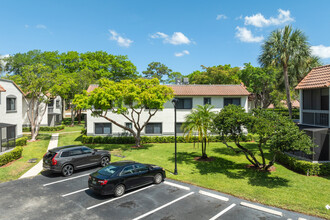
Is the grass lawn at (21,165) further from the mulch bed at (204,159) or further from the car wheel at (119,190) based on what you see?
the mulch bed at (204,159)

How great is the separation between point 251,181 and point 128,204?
8.17m

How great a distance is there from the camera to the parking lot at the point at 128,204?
9117mm

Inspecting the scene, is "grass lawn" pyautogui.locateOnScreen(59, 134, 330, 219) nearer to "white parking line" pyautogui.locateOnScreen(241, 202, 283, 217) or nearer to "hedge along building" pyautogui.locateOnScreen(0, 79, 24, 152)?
"white parking line" pyautogui.locateOnScreen(241, 202, 283, 217)

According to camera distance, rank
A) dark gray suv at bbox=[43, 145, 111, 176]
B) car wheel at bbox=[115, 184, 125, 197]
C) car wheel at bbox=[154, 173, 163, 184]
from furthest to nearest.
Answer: dark gray suv at bbox=[43, 145, 111, 176] → car wheel at bbox=[154, 173, 163, 184] → car wheel at bbox=[115, 184, 125, 197]

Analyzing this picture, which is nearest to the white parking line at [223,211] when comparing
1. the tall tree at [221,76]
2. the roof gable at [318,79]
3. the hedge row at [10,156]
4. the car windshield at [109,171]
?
the car windshield at [109,171]

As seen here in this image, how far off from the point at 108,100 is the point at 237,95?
1703 centimetres

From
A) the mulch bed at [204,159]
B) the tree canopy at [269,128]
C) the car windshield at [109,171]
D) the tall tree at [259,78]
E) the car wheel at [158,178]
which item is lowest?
the mulch bed at [204,159]

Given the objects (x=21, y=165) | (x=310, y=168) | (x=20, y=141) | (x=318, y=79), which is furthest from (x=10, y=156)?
(x=318, y=79)

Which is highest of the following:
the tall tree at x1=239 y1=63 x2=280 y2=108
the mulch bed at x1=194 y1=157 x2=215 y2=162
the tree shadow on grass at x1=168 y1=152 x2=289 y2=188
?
the tall tree at x1=239 y1=63 x2=280 y2=108

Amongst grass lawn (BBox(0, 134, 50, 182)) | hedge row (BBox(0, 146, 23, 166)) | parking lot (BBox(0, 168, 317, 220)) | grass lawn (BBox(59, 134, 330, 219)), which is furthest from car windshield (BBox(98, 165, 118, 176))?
hedge row (BBox(0, 146, 23, 166))

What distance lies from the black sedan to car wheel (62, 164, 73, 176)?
3.92 meters

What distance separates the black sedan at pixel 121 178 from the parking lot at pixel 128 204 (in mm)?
446

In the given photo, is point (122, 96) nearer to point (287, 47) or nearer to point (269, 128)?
point (269, 128)

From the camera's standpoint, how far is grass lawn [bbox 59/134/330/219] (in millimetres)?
10461
